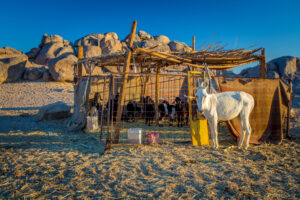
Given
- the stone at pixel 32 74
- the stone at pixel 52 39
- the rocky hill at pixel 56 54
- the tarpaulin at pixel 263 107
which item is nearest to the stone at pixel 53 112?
the rocky hill at pixel 56 54

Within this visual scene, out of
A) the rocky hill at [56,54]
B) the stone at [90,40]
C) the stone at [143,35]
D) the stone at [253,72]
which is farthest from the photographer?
the stone at [143,35]

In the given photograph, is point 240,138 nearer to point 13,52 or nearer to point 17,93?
point 17,93

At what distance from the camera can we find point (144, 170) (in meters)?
4.08

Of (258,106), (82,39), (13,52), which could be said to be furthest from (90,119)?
(82,39)

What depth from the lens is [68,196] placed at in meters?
3.01

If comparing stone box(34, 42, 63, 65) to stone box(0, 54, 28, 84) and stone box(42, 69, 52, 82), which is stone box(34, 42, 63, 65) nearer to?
stone box(0, 54, 28, 84)

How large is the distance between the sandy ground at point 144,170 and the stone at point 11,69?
15925 mm

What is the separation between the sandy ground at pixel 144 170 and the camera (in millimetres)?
3127

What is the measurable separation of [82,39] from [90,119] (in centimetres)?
2655

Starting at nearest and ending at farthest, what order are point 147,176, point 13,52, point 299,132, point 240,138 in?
point 147,176
point 240,138
point 299,132
point 13,52

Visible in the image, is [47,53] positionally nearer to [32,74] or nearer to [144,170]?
[32,74]

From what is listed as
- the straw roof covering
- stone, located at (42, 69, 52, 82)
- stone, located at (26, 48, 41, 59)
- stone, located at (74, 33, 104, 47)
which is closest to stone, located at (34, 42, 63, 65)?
stone, located at (26, 48, 41, 59)

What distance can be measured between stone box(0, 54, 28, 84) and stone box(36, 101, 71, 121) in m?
12.3

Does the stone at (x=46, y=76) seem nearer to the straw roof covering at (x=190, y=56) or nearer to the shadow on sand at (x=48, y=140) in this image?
the shadow on sand at (x=48, y=140)
